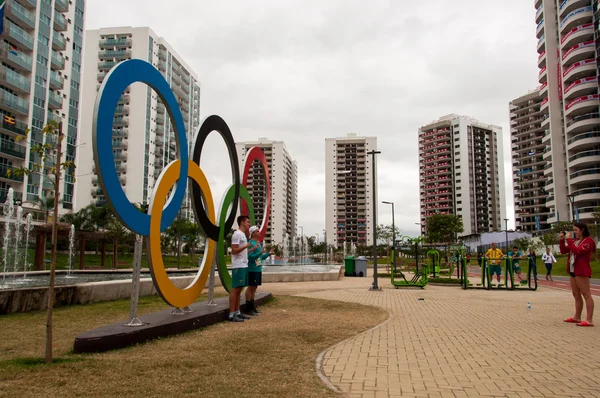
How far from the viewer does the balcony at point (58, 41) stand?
49531 millimetres

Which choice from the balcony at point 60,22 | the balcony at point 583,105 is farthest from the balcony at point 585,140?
the balcony at point 60,22

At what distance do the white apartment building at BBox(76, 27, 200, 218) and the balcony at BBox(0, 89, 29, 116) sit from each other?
2718 centimetres

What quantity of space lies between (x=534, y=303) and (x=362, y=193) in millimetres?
116072

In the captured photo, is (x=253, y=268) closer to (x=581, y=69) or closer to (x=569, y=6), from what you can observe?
(x=581, y=69)

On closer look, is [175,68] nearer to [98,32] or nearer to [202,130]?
[98,32]

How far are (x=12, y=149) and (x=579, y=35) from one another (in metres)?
65.0

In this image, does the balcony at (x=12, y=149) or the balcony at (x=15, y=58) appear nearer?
the balcony at (x=12, y=149)

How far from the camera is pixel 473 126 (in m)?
116

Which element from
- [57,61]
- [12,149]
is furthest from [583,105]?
[12,149]

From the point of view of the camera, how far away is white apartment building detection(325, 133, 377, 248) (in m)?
126

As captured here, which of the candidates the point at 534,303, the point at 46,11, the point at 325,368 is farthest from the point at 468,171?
the point at 325,368

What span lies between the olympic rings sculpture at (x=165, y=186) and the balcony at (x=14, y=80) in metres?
41.3

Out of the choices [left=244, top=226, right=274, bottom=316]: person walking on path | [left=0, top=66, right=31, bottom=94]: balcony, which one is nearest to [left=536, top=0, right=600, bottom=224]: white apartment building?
[left=244, top=226, right=274, bottom=316]: person walking on path

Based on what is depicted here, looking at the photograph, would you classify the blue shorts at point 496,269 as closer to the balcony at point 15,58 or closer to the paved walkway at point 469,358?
the paved walkway at point 469,358
